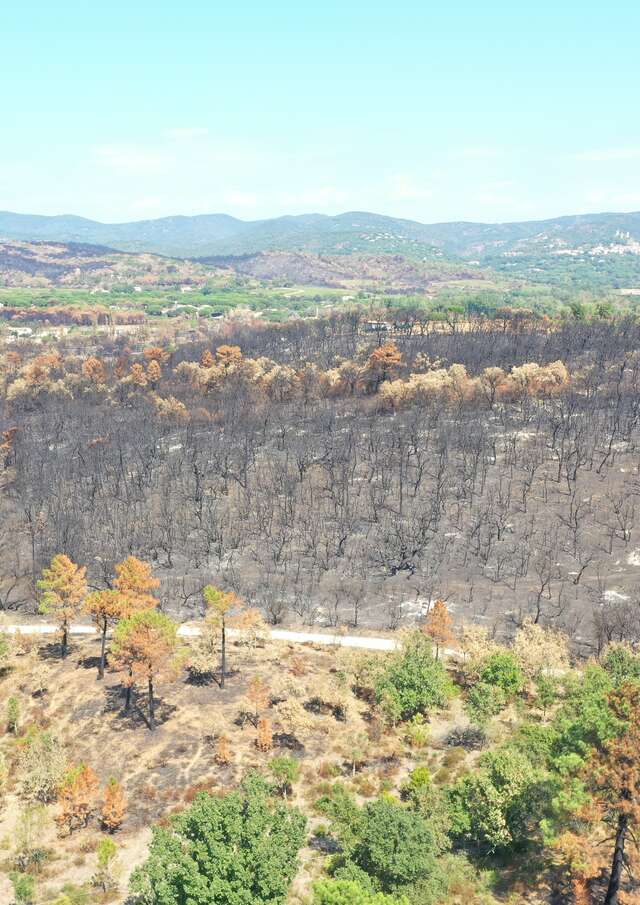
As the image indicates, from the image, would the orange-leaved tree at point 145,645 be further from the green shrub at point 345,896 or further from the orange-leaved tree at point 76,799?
the green shrub at point 345,896

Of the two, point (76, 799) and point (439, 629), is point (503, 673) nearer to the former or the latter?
point (439, 629)

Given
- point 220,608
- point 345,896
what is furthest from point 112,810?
point 345,896

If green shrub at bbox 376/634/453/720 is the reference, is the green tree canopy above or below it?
above

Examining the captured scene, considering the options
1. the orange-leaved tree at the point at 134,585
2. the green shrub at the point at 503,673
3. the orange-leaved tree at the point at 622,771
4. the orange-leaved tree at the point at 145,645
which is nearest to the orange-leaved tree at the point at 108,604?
the orange-leaved tree at the point at 134,585

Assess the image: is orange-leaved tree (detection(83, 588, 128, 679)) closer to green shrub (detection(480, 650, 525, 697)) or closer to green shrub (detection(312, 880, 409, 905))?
green shrub (detection(480, 650, 525, 697))

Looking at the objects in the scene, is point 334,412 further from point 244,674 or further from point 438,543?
point 244,674

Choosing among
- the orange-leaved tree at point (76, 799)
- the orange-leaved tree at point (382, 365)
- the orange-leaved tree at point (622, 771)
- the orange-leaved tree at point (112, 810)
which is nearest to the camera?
the orange-leaved tree at point (622, 771)

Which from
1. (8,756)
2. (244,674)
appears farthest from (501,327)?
(8,756)

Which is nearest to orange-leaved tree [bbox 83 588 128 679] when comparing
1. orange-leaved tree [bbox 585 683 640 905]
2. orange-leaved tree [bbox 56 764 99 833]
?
orange-leaved tree [bbox 56 764 99 833]
